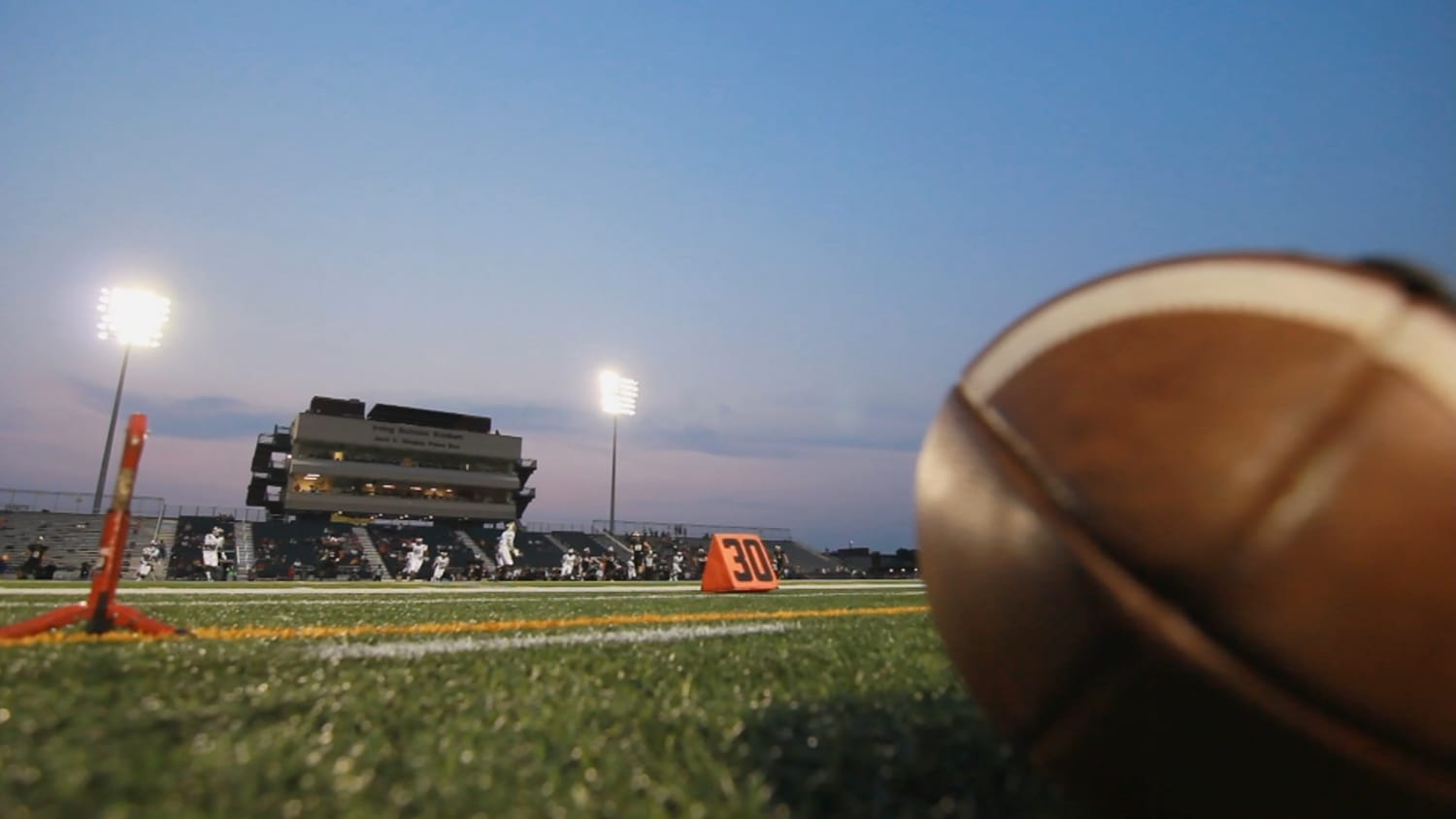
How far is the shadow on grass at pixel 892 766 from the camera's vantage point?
1.38 metres

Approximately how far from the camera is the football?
0.98m

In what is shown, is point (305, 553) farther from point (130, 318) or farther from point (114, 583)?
point (114, 583)

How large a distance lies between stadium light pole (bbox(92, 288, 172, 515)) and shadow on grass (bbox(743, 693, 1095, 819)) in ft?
112

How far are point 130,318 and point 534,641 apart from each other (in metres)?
33.6

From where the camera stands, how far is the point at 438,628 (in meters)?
4.60

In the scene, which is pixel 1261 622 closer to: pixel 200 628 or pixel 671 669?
pixel 671 669

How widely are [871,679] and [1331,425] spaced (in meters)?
1.92

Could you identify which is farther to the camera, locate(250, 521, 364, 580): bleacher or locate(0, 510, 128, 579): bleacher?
locate(250, 521, 364, 580): bleacher

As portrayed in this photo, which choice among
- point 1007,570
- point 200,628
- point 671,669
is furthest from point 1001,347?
point 200,628

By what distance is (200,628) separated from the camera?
436cm

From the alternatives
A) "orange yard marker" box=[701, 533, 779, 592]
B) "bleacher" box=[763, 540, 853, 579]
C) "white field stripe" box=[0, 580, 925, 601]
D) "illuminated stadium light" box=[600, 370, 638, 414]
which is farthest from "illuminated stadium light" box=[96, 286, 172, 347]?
"bleacher" box=[763, 540, 853, 579]

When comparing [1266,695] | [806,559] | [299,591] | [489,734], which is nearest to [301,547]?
[806,559]

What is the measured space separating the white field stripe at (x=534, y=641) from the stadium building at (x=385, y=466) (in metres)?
51.0

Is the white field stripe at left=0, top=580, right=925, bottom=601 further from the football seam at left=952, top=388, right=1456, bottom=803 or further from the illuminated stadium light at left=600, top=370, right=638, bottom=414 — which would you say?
the illuminated stadium light at left=600, top=370, right=638, bottom=414
